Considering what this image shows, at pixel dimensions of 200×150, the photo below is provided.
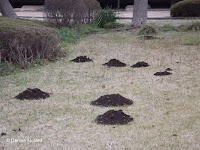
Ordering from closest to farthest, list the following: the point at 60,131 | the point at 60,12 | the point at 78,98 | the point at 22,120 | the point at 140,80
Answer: the point at 60,131 → the point at 22,120 → the point at 78,98 → the point at 140,80 → the point at 60,12

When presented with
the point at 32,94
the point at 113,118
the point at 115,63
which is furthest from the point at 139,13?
the point at 113,118

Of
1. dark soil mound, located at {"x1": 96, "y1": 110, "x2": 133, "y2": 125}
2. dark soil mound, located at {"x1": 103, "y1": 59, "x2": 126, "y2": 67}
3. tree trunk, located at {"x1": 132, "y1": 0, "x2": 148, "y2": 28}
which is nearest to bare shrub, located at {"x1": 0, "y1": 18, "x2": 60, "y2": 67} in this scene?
dark soil mound, located at {"x1": 103, "y1": 59, "x2": 126, "y2": 67}

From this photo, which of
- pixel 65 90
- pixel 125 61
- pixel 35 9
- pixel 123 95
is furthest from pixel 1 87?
pixel 35 9

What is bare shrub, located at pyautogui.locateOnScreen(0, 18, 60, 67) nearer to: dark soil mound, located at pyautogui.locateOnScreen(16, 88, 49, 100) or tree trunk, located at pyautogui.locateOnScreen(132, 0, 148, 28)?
dark soil mound, located at pyautogui.locateOnScreen(16, 88, 49, 100)

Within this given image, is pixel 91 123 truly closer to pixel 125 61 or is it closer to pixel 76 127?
pixel 76 127

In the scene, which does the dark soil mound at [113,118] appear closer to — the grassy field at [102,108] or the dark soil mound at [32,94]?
the grassy field at [102,108]

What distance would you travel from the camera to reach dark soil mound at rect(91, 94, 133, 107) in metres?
6.00

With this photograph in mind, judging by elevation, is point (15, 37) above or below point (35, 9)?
above

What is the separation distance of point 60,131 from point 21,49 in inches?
159

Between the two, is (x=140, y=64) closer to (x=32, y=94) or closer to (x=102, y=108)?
(x=102, y=108)

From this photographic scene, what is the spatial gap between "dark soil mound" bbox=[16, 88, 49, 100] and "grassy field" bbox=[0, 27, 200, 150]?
160 millimetres

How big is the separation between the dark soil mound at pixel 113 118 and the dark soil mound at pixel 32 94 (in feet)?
Answer: 5.20

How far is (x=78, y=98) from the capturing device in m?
6.48

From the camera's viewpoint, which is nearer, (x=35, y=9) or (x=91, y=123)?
(x=91, y=123)
